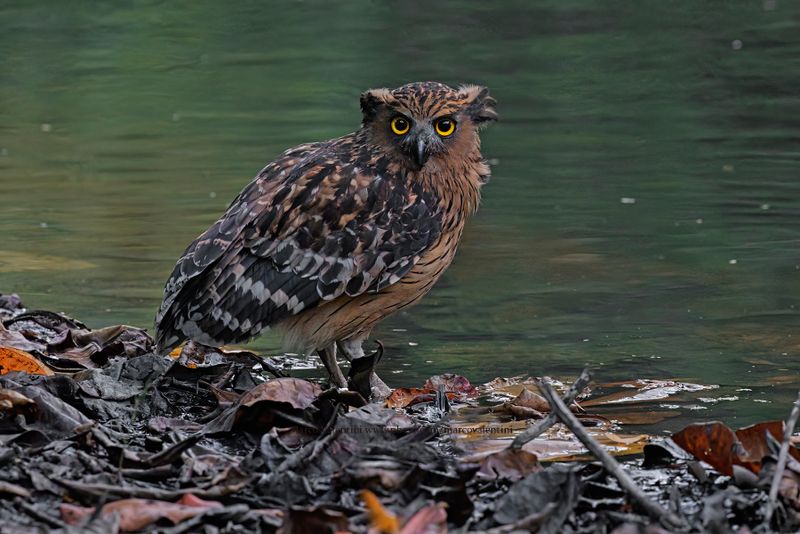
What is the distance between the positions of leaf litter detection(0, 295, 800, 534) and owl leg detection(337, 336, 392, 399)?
0.38 feet

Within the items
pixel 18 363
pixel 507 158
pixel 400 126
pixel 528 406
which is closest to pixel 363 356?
pixel 528 406

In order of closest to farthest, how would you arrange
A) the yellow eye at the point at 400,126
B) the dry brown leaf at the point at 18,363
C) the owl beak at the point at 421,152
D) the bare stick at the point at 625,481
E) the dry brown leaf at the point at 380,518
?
the dry brown leaf at the point at 380,518 → the bare stick at the point at 625,481 → the dry brown leaf at the point at 18,363 → the owl beak at the point at 421,152 → the yellow eye at the point at 400,126

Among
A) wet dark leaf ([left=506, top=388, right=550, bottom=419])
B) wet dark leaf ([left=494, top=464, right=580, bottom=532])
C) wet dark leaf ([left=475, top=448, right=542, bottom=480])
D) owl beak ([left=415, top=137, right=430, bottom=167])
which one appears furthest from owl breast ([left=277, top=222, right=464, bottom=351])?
wet dark leaf ([left=494, top=464, right=580, bottom=532])

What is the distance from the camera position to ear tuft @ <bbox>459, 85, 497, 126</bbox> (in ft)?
22.1

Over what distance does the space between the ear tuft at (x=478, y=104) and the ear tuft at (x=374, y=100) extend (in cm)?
38

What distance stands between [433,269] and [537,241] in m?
3.88

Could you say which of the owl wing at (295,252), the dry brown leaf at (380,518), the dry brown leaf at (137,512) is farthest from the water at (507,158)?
the dry brown leaf at (137,512)

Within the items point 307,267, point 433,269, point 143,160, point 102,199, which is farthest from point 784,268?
point 143,160

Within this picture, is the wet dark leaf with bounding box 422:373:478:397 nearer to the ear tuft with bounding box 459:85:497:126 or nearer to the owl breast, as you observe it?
the owl breast

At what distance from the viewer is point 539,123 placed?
1511cm

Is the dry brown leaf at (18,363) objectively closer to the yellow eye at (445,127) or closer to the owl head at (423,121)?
the owl head at (423,121)

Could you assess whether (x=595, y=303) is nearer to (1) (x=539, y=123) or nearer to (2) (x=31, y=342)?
(2) (x=31, y=342)

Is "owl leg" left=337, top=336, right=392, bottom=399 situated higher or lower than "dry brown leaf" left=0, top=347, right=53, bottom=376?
lower

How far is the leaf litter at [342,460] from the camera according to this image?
4.12 meters
